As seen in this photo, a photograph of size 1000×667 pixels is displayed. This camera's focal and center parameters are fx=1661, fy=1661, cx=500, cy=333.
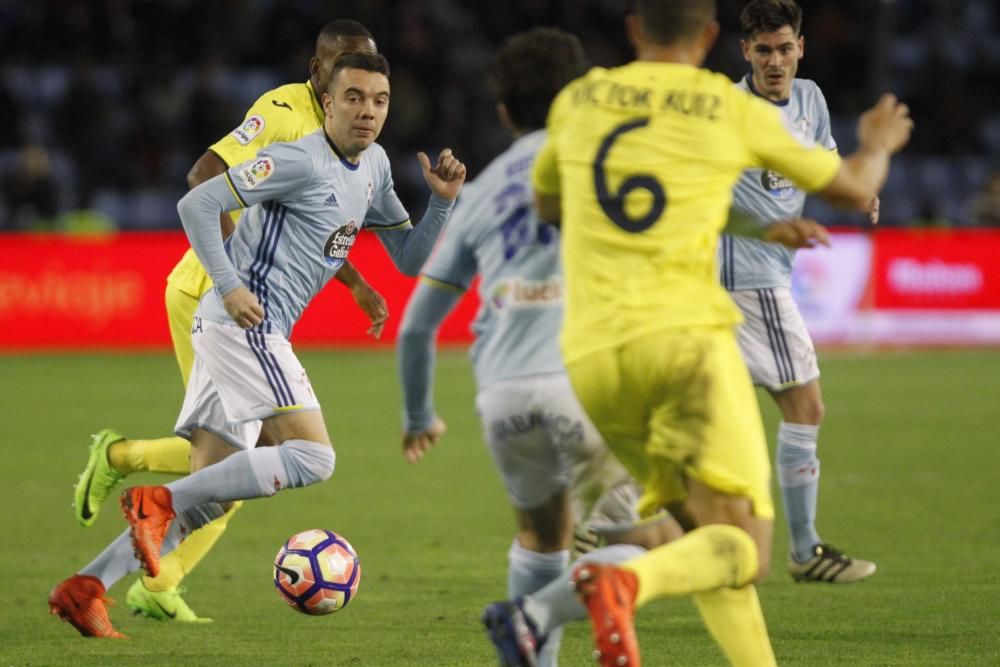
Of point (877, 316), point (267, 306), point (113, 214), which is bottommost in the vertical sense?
point (877, 316)

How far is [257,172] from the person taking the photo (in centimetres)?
621

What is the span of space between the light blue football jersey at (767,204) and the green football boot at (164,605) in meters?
2.77

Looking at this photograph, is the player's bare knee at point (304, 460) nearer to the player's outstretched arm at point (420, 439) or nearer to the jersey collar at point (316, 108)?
the player's outstretched arm at point (420, 439)

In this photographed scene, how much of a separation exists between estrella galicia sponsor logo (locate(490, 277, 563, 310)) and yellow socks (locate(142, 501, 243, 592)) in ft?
8.31

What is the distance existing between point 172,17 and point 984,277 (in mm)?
11264

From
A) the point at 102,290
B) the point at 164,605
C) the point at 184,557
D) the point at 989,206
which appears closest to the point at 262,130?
the point at 184,557

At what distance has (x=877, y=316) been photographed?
20.5 m

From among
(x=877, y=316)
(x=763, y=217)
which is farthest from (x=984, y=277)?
(x=763, y=217)

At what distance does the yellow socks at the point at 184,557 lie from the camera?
6789mm

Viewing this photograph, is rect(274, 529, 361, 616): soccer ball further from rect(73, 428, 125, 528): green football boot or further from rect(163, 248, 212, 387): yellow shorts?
rect(73, 428, 125, 528): green football boot

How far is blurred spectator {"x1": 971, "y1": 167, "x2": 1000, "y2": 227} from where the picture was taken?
2219 centimetres

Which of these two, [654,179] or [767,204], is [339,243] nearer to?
[767,204]

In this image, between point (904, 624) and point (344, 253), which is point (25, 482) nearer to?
point (344, 253)

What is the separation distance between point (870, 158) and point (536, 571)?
1537mm
